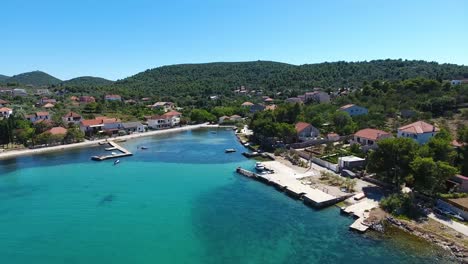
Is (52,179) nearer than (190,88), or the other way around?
(52,179)

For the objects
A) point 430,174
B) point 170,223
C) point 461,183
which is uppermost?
point 430,174

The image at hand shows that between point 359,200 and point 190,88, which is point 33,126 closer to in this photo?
point 359,200

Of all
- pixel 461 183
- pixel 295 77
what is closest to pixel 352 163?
pixel 461 183

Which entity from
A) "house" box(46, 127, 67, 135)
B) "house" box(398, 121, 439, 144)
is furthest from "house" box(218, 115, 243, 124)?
"house" box(398, 121, 439, 144)

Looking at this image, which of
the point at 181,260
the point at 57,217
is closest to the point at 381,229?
the point at 181,260

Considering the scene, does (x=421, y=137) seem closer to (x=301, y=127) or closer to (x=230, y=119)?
(x=301, y=127)
